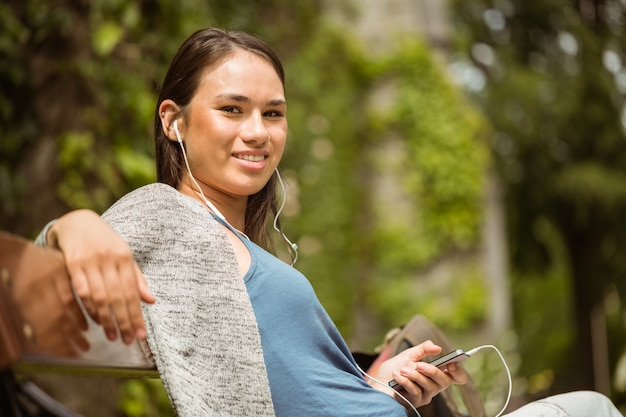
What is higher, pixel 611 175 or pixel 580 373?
pixel 611 175

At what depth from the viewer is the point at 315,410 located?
1.54 m

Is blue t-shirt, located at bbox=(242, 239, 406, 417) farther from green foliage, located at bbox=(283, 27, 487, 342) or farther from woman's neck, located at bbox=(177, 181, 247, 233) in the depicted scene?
green foliage, located at bbox=(283, 27, 487, 342)

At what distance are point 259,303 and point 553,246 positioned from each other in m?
14.9

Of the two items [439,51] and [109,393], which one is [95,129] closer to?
[109,393]

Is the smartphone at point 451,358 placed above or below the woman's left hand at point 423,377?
above

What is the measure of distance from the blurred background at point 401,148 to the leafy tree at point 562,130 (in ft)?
0.10

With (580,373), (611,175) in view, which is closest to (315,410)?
(611,175)

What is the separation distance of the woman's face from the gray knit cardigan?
26 centimetres

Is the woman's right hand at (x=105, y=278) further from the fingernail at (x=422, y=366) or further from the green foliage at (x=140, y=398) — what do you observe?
the green foliage at (x=140, y=398)

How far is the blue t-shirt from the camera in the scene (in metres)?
1.53

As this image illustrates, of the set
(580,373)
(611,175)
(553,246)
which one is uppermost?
(611,175)

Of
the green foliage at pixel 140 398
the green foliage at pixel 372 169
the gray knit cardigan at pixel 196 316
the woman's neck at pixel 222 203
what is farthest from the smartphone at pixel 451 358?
the green foliage at pixel 372 169

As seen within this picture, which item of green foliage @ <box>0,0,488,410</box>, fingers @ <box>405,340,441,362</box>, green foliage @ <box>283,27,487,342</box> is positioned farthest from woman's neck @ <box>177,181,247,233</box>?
green foliage @ <box>283,27,487,342</box>

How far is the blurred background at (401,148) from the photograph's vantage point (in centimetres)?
383
